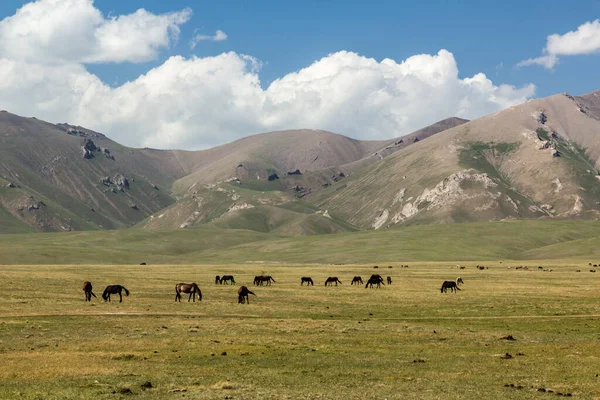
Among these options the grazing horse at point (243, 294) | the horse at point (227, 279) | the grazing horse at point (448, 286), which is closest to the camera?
the grazing horse at point (243, 294)

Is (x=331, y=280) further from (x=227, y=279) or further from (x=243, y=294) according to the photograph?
→ (x=243, y=294)

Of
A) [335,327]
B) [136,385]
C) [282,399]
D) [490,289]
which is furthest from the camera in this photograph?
[490,289]

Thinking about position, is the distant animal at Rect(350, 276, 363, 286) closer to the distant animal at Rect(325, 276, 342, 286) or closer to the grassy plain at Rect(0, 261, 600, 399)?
the distant animal at Rect(325, 276, 342, 286)

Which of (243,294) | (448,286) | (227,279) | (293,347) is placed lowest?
(293,347)

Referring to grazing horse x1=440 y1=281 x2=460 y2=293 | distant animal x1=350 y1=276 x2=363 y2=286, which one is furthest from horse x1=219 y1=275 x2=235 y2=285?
grazing horse x1=440 y1=281 x2=460 y2=293

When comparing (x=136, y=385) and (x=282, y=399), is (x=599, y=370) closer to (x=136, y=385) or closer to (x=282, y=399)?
(x=282, y=399)

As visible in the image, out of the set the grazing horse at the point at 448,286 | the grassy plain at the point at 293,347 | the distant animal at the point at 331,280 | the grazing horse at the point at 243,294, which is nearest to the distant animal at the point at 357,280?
the distant animal at the point at 331,280

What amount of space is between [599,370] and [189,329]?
23.9 meters

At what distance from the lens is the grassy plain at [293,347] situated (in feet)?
80.9

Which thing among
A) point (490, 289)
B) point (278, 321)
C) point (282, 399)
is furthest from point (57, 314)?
point (490, 289)

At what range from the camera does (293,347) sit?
35625 millimetres

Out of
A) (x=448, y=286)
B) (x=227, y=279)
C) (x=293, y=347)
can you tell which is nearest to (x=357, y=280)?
(x=448, y=286)

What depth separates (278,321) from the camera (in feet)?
155

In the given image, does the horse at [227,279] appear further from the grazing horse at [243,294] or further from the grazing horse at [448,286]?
the grazing horse at [448,286]
